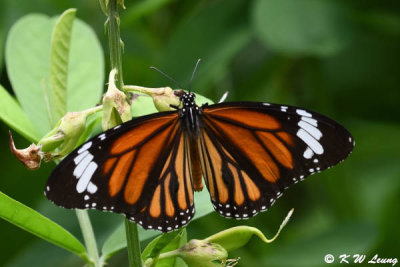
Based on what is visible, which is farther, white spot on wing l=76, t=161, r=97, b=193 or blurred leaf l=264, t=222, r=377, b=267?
blurred leaf l=264, t=222, r=377, b=267

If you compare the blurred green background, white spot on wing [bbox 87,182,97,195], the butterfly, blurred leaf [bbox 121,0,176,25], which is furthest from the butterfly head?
blurred leaf [bbox 121,0,176,25]

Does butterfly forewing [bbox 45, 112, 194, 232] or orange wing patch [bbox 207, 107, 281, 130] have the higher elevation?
orange wing patch [bbox 207, 107, 281, 130]

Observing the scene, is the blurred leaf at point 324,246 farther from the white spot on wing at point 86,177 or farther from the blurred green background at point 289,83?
the white spot on wing at point 86,177

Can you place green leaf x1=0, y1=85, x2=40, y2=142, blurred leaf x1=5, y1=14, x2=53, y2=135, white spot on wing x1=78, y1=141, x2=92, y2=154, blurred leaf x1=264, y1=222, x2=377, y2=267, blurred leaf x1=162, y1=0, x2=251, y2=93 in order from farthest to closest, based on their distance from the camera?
blurred leaf x1=162, y1=0, x2=251, y2=93, blurred leaf x1=264, y1=222, x2=377, y2=267, blurred leaf x1=5, y1=14, x2=53, y2=135, green leaf x1=0, y1=85, x2=40, y2=142, white spot on wing x1=78, y1=141, x2=92, y2=154

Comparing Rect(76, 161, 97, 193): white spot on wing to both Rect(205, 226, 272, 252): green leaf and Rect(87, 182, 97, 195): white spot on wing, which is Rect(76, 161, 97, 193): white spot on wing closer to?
Rect(87, 182, 97, 195): white spot on wing

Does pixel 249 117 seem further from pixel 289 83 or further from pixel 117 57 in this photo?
pixel 289 83

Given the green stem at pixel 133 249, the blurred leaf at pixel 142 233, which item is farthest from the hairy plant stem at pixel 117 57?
the blurred leaf at pixel 142 233

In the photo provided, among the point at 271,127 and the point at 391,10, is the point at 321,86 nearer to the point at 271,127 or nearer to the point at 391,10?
the point at 391,10
